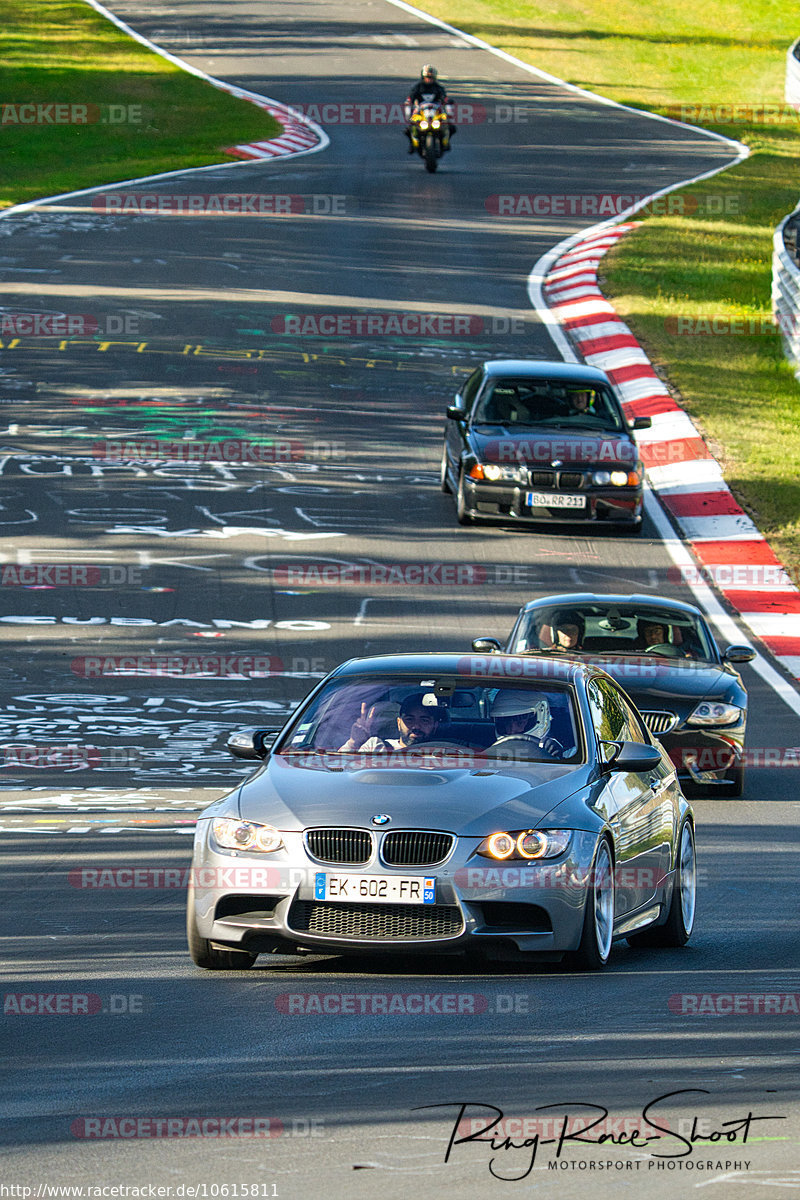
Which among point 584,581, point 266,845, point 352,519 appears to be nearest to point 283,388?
point 352,519

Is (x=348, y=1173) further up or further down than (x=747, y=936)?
further up

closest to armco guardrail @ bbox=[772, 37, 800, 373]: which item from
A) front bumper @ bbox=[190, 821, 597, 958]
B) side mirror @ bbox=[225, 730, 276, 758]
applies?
side mirror @ bbox=[225, 730, 276, 758]

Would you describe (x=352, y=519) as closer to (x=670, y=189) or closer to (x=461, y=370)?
(x=461, y=370)

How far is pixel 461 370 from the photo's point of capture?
93.0 ft

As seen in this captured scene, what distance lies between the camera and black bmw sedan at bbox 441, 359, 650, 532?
21641mm

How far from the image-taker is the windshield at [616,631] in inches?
578

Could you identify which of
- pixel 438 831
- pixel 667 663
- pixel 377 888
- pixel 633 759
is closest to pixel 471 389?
pixel 667 663

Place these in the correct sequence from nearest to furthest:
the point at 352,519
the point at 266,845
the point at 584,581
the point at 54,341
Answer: the point at 266,845 < the point at 584,581 < the point at 352,519 < the point at 54,341

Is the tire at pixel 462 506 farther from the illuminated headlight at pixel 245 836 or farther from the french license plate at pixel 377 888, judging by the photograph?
the french license plate at pixel 377 888

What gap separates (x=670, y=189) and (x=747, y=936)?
3404 cm

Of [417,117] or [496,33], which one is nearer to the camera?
[417,117]

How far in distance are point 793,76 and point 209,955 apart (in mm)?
46511

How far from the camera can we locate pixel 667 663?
14.3m

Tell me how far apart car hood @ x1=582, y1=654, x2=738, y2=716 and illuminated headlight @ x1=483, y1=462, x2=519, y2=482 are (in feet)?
24.4
